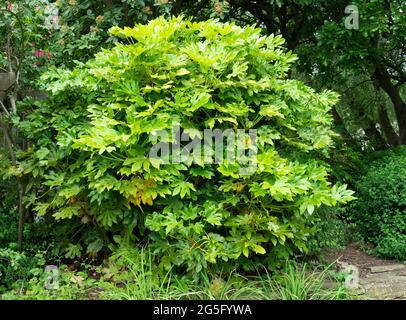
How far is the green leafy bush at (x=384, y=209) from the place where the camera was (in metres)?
4.52

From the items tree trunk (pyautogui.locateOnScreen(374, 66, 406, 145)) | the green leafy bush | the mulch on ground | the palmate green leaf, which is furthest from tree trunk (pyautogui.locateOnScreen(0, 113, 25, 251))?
tree trunk (pyautogui.locateOnScreen(374, 66, 406, 145))

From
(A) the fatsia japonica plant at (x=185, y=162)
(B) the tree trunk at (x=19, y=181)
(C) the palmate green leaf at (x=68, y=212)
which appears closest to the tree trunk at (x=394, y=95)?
(A) the fatsia japonica plant at (x=185, y=162)

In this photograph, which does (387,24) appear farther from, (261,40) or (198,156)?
(198,156)

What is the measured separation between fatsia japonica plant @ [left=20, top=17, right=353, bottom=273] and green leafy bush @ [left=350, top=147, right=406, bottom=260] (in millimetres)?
1179

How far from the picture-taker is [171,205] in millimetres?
3496

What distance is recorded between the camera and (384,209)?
184 inches

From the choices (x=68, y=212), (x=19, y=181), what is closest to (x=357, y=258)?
(x=68, y=212)

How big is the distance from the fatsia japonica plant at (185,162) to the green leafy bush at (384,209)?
118cm

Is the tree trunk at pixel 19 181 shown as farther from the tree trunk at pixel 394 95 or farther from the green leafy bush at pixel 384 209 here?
the tree trunk at pixel 394 95

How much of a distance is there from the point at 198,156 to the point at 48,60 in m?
1.96

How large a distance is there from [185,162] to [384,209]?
7.63ft

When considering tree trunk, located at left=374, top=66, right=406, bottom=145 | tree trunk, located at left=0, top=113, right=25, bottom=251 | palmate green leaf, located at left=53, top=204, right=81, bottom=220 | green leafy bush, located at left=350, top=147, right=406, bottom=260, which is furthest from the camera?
tree trunk, located at left=374, top=66, right=406, bottom=145

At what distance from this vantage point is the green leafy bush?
178 inches

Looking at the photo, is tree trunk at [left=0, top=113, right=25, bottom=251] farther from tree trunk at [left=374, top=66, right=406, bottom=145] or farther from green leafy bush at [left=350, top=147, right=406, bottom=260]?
tree trunk at [left=374, top=66, right=406, bottom=145]
